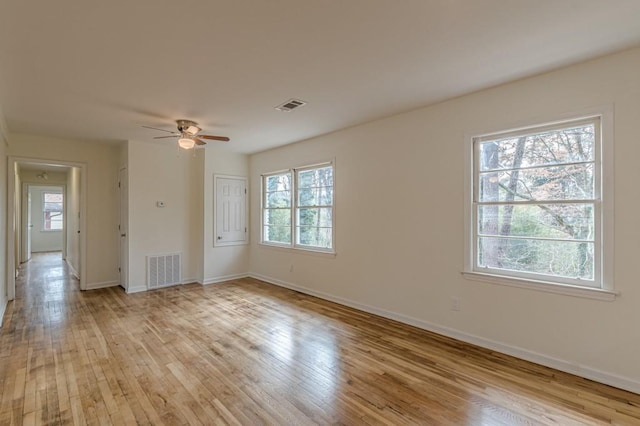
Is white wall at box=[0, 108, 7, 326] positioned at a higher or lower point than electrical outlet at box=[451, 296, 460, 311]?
higher

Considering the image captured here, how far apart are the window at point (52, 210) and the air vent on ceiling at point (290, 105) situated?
10898 mm

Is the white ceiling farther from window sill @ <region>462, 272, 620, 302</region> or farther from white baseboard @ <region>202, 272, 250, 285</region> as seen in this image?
white baseboard @ <region>202, 272, 250, 285</region>

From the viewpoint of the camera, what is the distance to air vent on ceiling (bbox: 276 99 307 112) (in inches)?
137

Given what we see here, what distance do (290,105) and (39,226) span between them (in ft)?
37.4

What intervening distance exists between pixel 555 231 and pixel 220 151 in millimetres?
5383

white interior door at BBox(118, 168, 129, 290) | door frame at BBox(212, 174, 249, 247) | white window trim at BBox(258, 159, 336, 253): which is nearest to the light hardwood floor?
white window trim at BBox(258, 159, 336, 253)

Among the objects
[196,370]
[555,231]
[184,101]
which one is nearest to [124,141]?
[184,101]

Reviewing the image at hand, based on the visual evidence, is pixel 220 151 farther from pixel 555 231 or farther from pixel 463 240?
pixel 555 231

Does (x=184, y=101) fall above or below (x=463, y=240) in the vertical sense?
above

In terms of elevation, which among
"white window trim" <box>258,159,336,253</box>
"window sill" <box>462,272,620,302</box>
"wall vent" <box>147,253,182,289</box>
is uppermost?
"white window trim" <box>258,159,336,253</box>

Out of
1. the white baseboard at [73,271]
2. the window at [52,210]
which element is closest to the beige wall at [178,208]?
the white baseboard at [73,271]

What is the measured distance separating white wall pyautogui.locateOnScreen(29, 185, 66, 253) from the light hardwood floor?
26.2 ft

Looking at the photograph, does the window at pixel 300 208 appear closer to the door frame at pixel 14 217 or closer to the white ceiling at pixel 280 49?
the white ceiling at pixel 280 49

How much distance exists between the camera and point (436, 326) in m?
3.54
